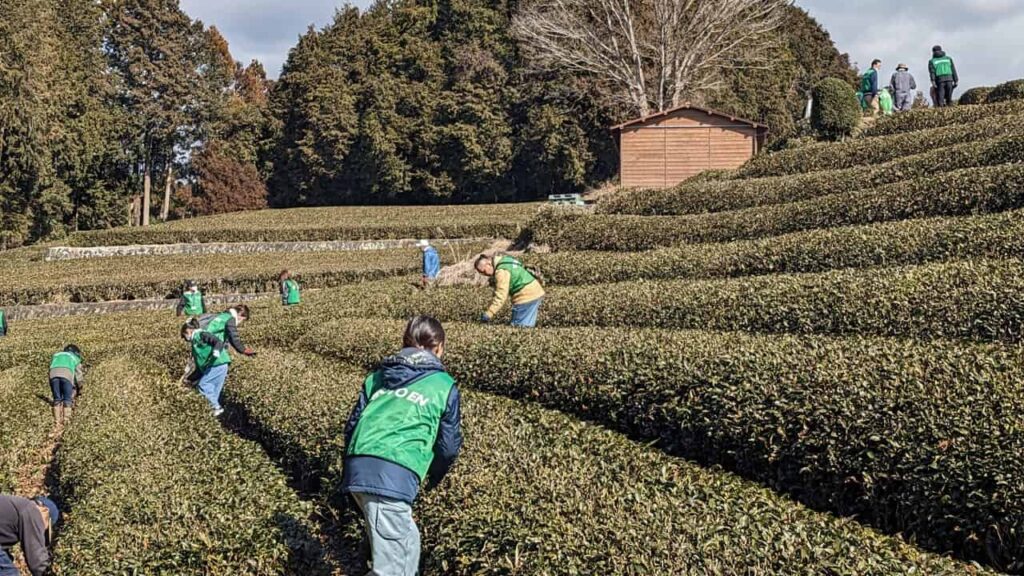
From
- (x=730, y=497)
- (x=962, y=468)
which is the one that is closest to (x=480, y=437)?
(x=730, y=497)

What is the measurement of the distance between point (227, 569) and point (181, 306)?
2059 centimetres

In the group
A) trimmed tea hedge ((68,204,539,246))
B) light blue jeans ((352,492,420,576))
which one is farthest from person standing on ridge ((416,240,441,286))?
light blue jeans ((352,492,420,576))

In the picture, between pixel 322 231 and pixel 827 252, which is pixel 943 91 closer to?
pixel 827 252

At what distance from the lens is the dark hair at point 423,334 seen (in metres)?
5.37

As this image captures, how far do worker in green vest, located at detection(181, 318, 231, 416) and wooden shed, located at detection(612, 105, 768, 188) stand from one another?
2128 centimetres

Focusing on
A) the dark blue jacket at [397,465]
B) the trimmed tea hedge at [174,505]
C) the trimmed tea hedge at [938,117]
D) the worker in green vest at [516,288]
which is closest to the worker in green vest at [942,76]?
the trimmed tea hedge at [938,117]

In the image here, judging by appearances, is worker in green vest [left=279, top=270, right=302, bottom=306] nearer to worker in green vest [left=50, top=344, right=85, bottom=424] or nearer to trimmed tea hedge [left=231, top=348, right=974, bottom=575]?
worker in green vest [left=50, top=344, right=85, bottom=424]

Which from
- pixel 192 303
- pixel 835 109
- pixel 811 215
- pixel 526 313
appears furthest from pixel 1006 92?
pixel 192 303

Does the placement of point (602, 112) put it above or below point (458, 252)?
above

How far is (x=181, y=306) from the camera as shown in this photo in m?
25.0

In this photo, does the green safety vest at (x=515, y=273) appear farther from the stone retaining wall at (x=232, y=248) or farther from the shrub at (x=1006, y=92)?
the stone retaining wall at (x=232, y=248)

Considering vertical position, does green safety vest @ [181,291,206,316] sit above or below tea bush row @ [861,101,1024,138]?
below

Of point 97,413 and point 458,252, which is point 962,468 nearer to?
point 97,413

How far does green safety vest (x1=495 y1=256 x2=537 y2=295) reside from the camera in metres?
12.4
